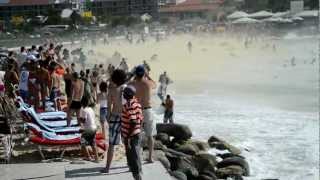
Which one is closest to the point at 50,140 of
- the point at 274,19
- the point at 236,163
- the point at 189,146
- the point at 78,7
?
the point at 236,163

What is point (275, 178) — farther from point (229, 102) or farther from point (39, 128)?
point (229, 102)

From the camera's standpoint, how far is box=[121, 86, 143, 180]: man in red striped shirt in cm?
788

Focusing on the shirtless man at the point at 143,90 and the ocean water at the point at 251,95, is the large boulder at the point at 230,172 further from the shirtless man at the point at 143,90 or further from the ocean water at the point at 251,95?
the shirtless man at the point at 143,90

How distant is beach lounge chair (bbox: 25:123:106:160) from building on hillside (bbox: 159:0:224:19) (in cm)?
5611

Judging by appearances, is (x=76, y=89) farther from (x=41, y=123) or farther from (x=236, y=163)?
(x=236, y=163)

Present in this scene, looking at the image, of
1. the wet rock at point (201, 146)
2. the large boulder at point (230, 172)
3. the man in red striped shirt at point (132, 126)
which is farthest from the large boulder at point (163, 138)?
the man in red striped shirt at point (132, 126)

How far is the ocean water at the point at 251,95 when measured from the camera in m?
16.5

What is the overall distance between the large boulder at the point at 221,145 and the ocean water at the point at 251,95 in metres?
0.36

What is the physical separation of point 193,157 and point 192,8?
65793 mm

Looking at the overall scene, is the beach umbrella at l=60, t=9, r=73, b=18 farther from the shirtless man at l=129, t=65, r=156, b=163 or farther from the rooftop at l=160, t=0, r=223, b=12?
the shirtless man at l=129, t=65, r=156, b=163

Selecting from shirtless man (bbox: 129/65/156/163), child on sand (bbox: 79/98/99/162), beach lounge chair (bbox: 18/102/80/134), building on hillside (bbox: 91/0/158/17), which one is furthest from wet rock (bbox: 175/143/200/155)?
building on hillside (bbox: 91/0/158/17)

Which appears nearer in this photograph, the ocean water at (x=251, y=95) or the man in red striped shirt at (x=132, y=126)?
the man in red striped shirt at (x=132, y=126)

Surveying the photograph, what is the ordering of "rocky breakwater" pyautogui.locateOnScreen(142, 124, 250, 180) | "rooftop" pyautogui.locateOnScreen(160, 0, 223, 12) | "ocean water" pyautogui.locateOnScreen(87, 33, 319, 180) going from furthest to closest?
"rooftop" pyautogui.locateOnScreen(160, 0, 223, 12) < "ocean water" pyautogui.locateOnScreen(87, 33, 319, 180) < "rocky breakwater" pyautogui.locateOnScreen(142, 124, 250, 180)

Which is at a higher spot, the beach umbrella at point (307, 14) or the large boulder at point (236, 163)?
the beach umbrella at point (307, 14)
